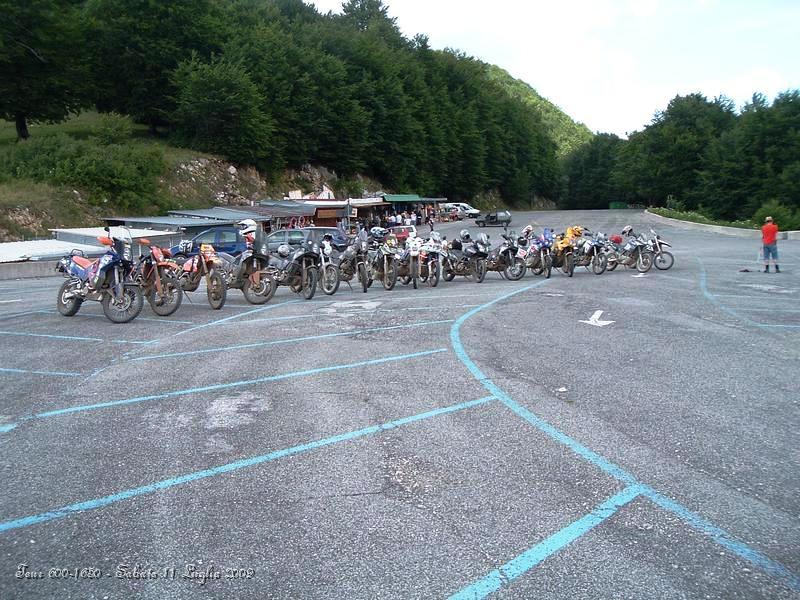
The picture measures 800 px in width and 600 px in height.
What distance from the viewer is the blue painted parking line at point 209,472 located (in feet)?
14.3

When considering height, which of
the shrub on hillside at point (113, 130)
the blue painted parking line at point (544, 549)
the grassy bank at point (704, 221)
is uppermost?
the shrub on hillside at point (113, 130)

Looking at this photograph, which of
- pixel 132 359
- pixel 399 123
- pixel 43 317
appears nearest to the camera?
pixel 132 359

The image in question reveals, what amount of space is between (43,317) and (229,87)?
40.8 m

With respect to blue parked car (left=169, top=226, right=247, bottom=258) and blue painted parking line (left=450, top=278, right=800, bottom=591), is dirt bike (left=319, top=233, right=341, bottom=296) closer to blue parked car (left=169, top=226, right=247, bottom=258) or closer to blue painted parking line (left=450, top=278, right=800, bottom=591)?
blue parked car (left=169, top=226, right=247, bottom=258)

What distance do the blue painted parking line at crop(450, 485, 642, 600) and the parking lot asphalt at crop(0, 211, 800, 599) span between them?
2 centimetres

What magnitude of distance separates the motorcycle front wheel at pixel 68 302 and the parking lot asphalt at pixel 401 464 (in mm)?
1845

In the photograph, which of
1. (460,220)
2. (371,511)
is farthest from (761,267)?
(460,220)

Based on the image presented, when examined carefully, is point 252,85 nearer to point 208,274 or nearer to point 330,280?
point 330,280

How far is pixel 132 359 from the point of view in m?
9.08

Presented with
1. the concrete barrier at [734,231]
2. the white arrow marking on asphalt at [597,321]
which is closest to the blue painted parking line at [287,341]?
the white arrow marking on asphalt at [597,321]

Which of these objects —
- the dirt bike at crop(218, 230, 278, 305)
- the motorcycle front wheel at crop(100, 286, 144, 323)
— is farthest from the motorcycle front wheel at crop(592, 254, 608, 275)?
the motorcycle front wheel at crop(100, 286, 144, 323)

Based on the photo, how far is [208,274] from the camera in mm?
14094

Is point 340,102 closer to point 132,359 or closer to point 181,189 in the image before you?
point 181,189

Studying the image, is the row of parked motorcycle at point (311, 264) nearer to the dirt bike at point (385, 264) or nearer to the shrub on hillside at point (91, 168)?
the dirt bike at point (385, 264)
